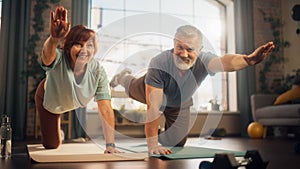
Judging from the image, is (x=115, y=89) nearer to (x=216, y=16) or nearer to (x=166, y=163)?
(x=166, y=163)

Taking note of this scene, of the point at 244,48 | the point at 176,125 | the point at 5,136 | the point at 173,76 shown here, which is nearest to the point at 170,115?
the point at 176,125

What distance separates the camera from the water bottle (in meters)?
1.54

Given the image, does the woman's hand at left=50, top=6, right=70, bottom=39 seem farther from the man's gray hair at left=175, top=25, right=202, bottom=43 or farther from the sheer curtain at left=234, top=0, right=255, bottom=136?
the sheer curtain at left=234, top=0, right=255, bottom=136

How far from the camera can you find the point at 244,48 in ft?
15.0

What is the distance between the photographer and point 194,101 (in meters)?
1.75

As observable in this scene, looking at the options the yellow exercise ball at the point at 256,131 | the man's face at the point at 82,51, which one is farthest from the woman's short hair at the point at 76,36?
the yellow exercise ball at the point at 256,131

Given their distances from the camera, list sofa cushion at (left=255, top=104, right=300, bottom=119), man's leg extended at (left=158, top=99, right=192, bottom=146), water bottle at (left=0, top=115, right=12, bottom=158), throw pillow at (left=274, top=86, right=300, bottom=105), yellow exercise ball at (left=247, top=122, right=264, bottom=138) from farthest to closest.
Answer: yellow exercise ball at (left=247, top=122, right=264, bottom=138) → throw pillow at (left=274, top=86, right=300, bottom=105) → sofa cushion at (left=255, top=104, right=300, bottom=119) → man's leg extended at (left=158, top=99, right=192, bottom=146) → water bottle at (left=0, top=115, right=12, bottom=158)

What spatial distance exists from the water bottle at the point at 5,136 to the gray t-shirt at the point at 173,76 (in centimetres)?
69

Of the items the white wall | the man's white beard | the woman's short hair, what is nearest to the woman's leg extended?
the woman's short hair

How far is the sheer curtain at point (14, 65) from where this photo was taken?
11.9ft

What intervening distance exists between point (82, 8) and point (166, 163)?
299 cm

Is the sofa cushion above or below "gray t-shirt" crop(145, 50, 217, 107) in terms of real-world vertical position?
below

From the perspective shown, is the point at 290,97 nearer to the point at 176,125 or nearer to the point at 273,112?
the point at 273,112

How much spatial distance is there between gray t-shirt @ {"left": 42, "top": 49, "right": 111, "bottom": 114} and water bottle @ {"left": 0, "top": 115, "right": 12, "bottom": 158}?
0.22m
